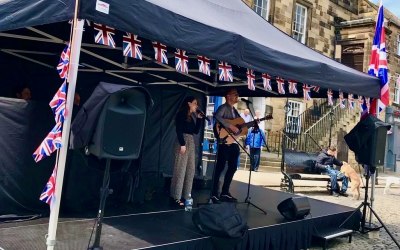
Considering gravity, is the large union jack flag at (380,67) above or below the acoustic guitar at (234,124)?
above

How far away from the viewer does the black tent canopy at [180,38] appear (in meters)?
3.21

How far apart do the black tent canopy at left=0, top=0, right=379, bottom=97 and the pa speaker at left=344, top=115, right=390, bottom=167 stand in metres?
0.55

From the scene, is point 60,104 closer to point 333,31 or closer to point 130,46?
point 130,46

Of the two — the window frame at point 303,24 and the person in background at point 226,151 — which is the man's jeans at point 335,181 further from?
the window frame at point 303,24

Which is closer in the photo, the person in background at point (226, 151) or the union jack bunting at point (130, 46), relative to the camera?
the union jack bunting at point (130, 46)

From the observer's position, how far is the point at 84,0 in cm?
294

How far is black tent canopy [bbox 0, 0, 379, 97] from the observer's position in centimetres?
321

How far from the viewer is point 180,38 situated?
3.68m

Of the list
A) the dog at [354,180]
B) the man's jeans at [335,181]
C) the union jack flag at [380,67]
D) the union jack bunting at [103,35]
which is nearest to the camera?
the union jack bunting at [103,35]

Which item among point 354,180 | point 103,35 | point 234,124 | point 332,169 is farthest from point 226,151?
point 332,169

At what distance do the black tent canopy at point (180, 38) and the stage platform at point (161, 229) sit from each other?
1.98 meters

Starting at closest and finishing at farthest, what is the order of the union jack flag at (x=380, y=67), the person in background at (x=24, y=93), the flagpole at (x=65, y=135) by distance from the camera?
the flagpole at (x=65, y=135) < the person in background at (x=24, y=93) < the union jack flag at (x=380, y=67)

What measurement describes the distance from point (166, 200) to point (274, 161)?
10.2 metres

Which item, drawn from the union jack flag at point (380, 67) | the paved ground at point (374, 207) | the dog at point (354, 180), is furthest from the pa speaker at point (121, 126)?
the dog at point (354, 180)
